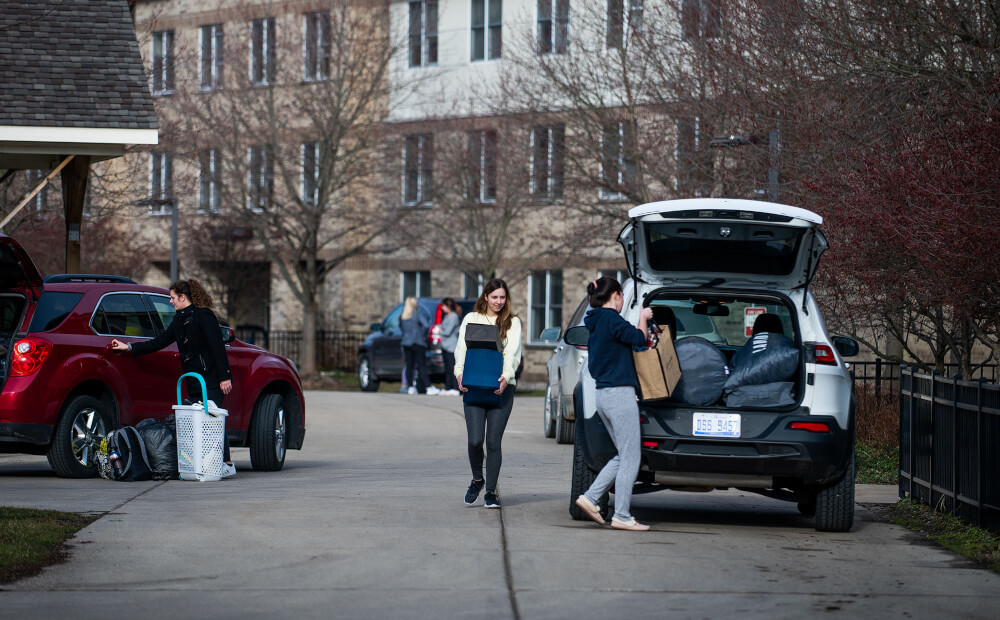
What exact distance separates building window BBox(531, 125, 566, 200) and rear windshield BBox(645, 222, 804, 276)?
18.7 meters

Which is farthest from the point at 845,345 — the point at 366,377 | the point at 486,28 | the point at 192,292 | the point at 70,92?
the point at 486,28

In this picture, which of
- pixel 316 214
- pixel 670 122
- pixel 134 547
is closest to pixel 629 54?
pixel 670 122

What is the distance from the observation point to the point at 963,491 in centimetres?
1030

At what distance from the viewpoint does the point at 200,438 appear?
12.4 m

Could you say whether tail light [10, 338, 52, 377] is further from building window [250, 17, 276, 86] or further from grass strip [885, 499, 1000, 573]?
building window [250, 17, 276, 86]

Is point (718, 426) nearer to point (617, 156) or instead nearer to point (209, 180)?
point (617, 156)

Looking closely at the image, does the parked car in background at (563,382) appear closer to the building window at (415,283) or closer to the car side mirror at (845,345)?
the car side mirror at (845,345)

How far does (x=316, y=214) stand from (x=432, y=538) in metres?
25.6

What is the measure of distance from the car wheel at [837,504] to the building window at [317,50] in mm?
25851

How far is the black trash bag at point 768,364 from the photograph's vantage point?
9.84 metres

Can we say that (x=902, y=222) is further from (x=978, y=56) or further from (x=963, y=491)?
(x=963, y=491)

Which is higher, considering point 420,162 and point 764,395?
point 420,162

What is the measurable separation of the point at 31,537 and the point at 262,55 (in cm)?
2739

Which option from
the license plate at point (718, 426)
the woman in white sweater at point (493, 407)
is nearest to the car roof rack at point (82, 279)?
the woman in white sweater at point (493, 407)
